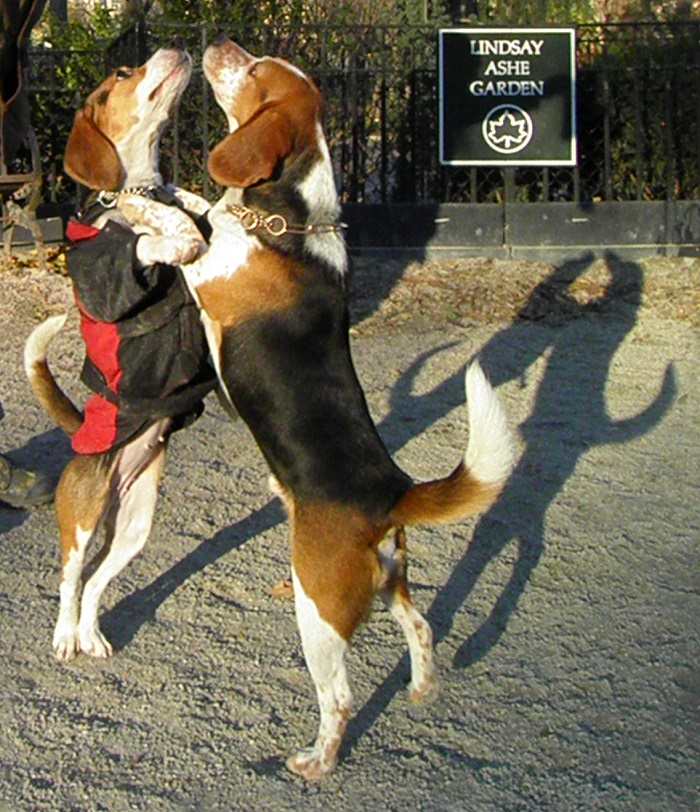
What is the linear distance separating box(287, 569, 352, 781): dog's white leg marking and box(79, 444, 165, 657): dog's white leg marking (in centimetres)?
103

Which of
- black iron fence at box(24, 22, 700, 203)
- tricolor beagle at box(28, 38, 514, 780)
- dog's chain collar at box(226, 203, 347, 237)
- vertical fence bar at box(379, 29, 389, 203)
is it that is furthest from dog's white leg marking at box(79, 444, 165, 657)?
vertical fence bar at box(379, 29, 389, 203)

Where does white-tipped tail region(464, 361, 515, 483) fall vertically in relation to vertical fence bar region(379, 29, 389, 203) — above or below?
below

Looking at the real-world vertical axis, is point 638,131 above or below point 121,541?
above

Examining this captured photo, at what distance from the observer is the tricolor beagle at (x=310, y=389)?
3.74m

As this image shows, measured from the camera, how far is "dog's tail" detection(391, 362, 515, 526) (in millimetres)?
3715

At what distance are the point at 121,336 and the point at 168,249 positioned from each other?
473mm

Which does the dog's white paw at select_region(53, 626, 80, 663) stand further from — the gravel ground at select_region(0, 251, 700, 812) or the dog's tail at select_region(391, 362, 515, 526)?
the dog's tail at select_region(391, 362, 515, 526)

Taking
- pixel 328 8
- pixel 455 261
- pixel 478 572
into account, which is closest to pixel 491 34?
pixel 455 261

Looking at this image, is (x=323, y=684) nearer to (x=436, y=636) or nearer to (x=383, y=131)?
(x=436, y=636)

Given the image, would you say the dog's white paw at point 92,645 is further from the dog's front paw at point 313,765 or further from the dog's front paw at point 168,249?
the dog's front paw at point 168,249

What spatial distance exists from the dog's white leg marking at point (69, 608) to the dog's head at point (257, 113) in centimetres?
137

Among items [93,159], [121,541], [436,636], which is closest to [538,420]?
[436,636]

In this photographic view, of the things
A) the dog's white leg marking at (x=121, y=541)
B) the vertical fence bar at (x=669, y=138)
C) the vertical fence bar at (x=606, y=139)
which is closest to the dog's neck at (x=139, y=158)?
the dog's white leg marking at (x=121, y=541)

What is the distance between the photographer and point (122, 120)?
4309 mm
